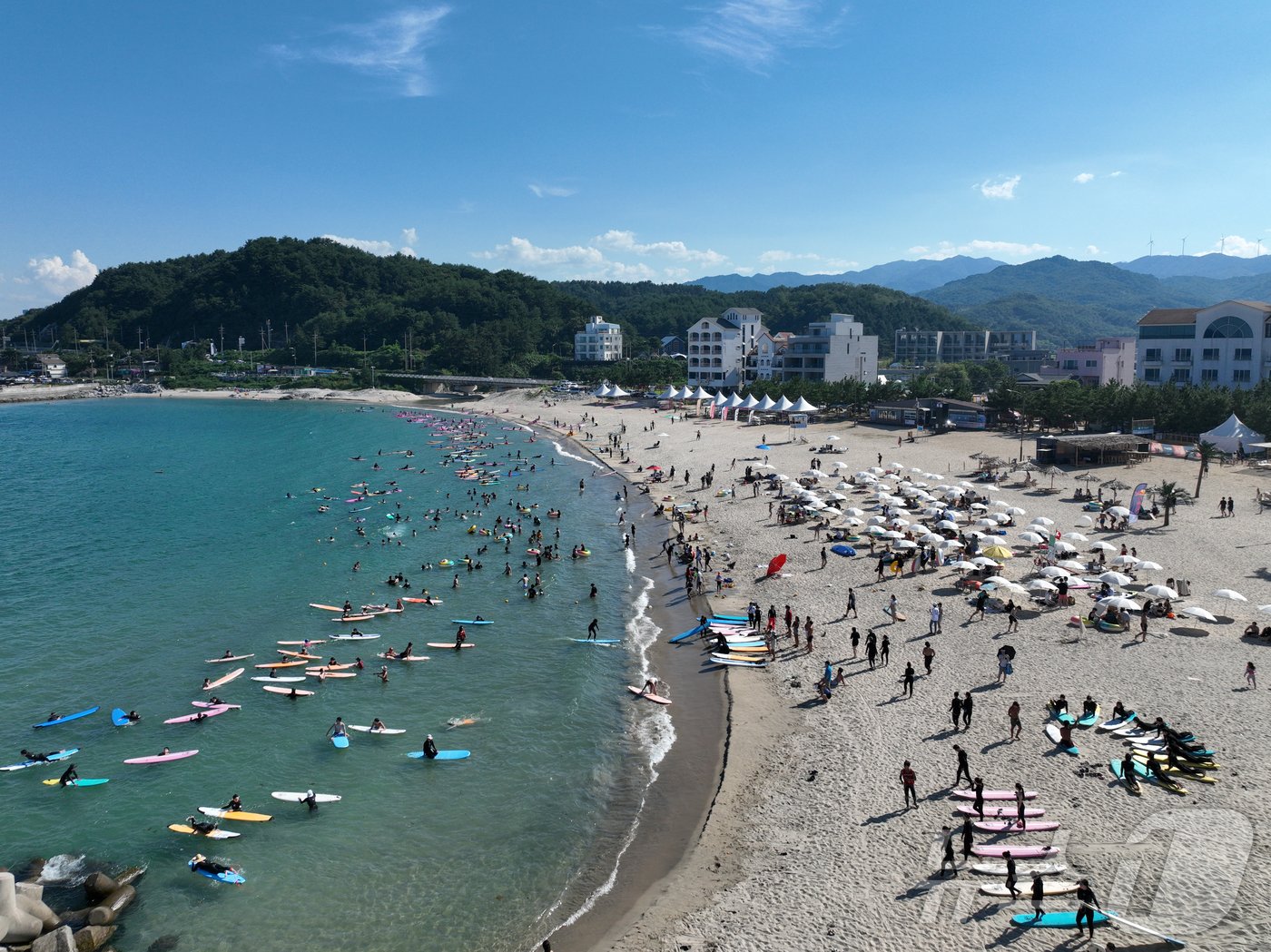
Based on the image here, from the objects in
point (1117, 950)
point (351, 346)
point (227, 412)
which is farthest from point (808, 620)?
point (351, 346)

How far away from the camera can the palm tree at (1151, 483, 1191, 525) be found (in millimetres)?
37875

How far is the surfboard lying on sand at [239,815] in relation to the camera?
59.9 feet

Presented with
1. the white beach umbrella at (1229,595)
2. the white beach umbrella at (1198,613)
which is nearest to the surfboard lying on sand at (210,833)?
the white beach umbrella at (1198,613)

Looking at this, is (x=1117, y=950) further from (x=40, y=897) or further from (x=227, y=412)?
(x=227, y=412)

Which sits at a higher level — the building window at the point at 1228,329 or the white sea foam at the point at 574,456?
the building window at the point at 1228,329

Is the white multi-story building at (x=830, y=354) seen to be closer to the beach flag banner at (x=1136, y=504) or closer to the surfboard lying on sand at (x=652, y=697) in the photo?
the beach flag banner at (x=1136, y=504)

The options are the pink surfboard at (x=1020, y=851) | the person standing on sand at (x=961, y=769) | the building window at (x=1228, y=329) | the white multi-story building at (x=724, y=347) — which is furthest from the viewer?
the white multi-story building at (x=724, y=347)

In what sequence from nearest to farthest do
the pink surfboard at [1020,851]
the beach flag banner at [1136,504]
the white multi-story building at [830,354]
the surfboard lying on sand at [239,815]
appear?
the pink surfboard at [1020,851], the surfboard lying on sand at [239,815], the beach flag banner at [1136,504], the white multi-story building at [830,354]

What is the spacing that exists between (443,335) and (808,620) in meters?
138

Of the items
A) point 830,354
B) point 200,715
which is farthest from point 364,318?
point 200,715

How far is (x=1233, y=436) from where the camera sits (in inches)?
2051

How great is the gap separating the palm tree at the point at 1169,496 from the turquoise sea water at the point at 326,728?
25671 millimetres

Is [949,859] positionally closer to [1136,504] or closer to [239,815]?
[239,815]

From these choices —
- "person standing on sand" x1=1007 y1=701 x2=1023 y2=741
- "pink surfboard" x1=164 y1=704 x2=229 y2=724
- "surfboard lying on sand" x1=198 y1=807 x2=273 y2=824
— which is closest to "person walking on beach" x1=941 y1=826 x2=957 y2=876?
"person standing on sand" x1=1007 y1=701 x2=1023 y2=741
